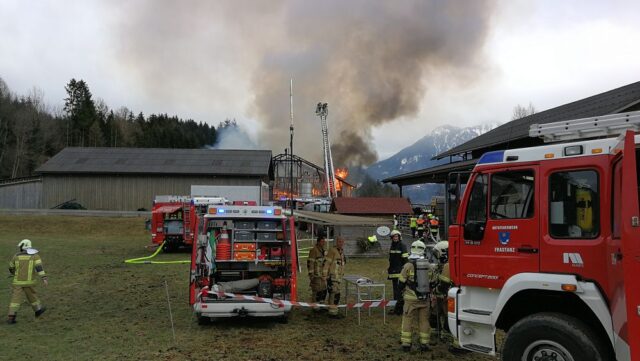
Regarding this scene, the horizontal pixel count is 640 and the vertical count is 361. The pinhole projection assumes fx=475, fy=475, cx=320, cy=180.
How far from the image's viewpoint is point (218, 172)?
4812cm

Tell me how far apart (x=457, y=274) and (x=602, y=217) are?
5.75 ft

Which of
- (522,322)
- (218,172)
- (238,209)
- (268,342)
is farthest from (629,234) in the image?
(218,172)

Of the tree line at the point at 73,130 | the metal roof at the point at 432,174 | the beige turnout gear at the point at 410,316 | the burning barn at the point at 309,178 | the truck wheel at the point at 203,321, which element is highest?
the tree line at the point at 73,130

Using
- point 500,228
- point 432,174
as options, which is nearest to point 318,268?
point 500,228

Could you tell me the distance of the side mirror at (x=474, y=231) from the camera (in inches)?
217

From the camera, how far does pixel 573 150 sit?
4988mm

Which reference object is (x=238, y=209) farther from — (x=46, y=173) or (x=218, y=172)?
(x=46, y=173)

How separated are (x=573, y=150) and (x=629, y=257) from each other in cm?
135

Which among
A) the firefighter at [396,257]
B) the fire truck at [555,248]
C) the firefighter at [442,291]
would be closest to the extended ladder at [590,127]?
the fire truck at [555,248]

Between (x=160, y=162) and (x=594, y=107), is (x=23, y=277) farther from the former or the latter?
(x=160, y=162)

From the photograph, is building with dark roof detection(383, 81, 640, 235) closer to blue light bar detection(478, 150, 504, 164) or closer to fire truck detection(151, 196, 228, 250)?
blue light bar detection(478, 150, 504, 164)

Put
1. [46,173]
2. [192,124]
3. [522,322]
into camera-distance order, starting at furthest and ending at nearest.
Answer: [192,124] < [46,173] < [522,322]

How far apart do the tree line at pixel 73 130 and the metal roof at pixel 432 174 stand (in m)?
64.3

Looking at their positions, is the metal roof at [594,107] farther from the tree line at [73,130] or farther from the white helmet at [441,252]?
the tree line at [73,130]
